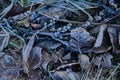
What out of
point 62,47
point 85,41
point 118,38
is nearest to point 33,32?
point 62,47

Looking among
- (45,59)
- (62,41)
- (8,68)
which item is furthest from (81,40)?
(8,68)

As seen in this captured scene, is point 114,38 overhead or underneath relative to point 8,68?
overhead

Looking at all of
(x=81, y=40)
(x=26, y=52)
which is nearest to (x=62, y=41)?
(x=81, y=40)

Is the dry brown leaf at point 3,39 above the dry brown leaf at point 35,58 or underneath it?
above

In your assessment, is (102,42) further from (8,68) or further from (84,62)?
(8,68)

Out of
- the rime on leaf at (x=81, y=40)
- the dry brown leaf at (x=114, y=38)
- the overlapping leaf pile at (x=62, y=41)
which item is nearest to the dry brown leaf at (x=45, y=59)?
the overlapping leaf pile at (x=62, y=41)

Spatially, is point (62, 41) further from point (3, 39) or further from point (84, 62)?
point (3, 39)

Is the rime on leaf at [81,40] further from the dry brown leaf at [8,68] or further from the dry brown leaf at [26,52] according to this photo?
the dry brown leaf at [8,68]

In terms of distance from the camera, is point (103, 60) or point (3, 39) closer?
point (103, 60)
